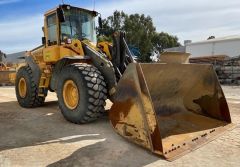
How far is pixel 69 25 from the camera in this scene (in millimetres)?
7797

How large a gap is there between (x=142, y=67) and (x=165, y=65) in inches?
25.1

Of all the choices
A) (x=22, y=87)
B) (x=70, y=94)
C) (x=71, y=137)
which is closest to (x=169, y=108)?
(x=71, y=137)

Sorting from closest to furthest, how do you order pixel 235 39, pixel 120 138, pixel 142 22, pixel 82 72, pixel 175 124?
1. pixel 120 138
2. pixel 175 124
3. pixel 82 72
4. pixel 235 39
5. pixel 142 22

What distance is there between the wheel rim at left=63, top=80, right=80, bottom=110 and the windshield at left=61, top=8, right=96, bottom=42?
1.58 metres

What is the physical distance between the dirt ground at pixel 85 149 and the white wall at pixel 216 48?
99.0 feet

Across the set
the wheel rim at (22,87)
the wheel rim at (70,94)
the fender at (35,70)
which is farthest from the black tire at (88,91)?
the wheel rim at (22,87)

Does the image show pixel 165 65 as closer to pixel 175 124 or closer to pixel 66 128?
pixel 175 124

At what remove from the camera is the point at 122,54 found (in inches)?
259

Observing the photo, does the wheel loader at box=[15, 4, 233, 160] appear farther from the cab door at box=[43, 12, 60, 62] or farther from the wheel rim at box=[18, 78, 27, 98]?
the wheel rim at box=[18, 78, 27, 98]

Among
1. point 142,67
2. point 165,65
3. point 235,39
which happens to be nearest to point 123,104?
point 142,67

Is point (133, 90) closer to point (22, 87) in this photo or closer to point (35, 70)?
point (35, 70)

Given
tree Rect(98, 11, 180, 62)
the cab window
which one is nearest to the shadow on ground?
the cab window

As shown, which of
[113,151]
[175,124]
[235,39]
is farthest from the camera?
[235,39]

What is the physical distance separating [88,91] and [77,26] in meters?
2.43
